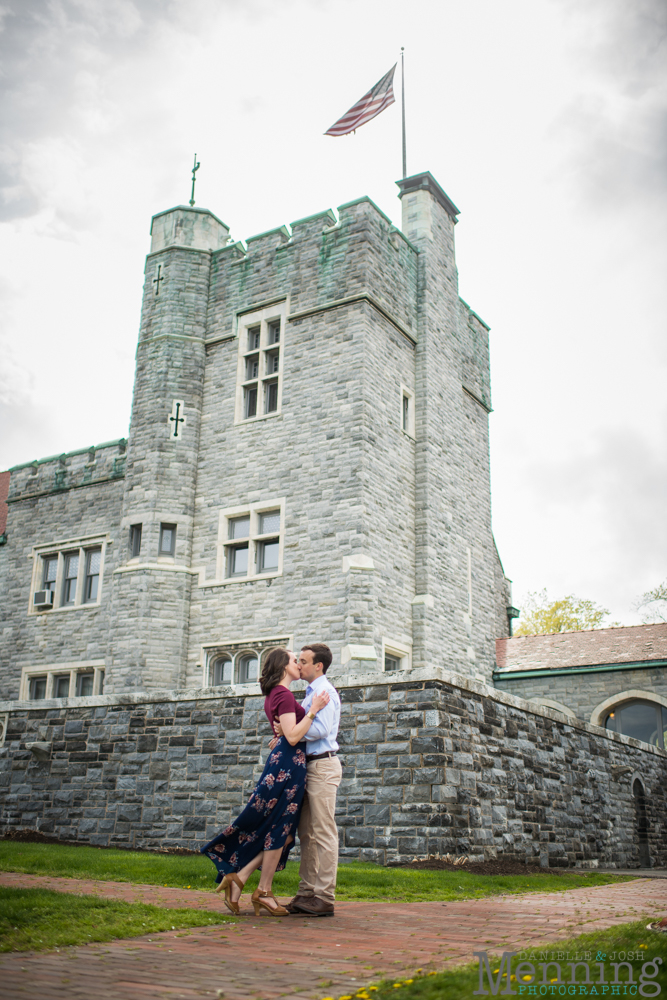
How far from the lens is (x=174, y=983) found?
3.46 m

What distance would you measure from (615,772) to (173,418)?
446 inches

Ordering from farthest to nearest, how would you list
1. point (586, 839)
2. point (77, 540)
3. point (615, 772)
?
point (77, 540) → point (615, 772) → point (586, 839)

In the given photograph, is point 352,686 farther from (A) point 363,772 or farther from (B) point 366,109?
(B) point 366,109

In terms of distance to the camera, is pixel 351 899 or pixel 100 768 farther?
pixel 100 768

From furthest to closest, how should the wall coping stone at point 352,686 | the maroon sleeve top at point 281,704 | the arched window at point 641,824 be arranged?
the arched window at point 641,824 → the wall coping stone at point 352,686 → the maroon sleeve top at point 281,704

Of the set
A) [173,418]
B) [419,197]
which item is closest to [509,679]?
[173,418]

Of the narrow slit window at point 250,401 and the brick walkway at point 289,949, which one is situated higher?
the narrow slit window at point 250,401

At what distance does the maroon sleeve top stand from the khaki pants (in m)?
0.36

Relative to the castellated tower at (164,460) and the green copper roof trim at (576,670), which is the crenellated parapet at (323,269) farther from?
the green copper roof trim at (576,670)

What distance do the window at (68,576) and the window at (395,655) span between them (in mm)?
7023

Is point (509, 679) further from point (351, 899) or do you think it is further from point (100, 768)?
point (351, 899)

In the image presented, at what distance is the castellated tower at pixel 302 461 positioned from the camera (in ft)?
54.4

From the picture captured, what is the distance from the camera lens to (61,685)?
1950 centimetres

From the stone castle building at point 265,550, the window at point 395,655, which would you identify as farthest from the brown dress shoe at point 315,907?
the window at point 395,655
